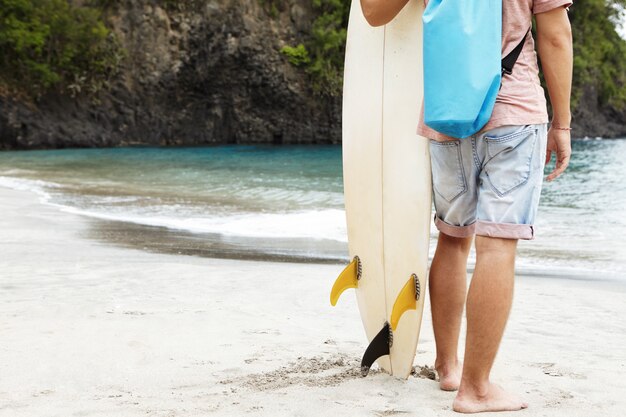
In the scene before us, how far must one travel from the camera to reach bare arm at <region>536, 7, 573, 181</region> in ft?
6.63

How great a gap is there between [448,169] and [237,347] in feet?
3.61

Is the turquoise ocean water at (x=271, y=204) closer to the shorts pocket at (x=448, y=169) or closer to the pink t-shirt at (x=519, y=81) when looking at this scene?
the shorts pocket at (x=448, y=169)

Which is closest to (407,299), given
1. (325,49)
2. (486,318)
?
(486,318)

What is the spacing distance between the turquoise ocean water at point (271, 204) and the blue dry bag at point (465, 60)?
3.49 metres

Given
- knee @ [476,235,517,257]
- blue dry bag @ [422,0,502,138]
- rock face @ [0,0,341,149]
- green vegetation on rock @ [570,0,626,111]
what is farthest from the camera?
green vegetation on rock @ [570,0,626,111]

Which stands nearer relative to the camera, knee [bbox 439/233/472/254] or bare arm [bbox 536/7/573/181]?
bare arm [bbox 536/7/573/181]

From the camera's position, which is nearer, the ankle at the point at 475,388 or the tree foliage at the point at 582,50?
the ankle at the point at 475,388

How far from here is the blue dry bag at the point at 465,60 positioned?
1.92m

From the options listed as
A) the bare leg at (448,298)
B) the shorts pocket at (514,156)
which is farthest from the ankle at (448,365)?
the shorts pocket at (514,156)

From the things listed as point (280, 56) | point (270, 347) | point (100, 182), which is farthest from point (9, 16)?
point (270, 347)

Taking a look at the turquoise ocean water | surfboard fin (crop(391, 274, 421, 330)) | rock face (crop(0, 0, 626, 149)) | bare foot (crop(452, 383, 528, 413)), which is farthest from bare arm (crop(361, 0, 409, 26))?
rock face (crop(0, 0, 626, 149))

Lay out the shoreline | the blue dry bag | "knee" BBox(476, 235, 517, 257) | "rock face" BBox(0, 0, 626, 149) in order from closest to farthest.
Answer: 1. the blue dry bag
2. "knee" BBox(476, 235, 517, 257)
3. the shoreline
4. "rock face" BBox(0, 0, 626, 149)

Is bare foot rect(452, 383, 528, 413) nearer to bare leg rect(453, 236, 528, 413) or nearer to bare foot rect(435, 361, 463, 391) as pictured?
bare leg rect(453, 236, 528, 413)

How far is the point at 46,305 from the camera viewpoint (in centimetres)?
331
